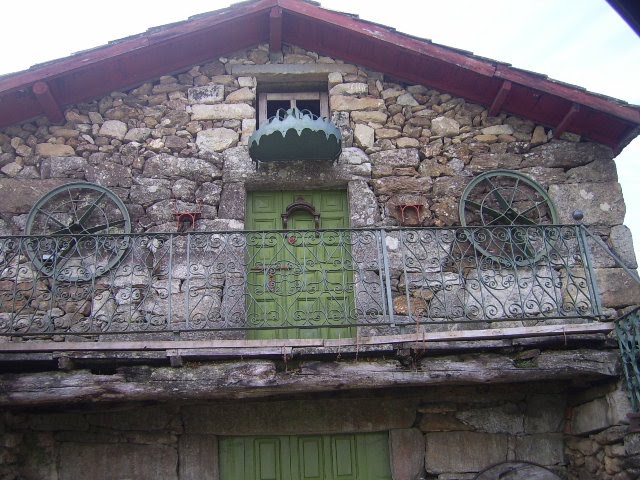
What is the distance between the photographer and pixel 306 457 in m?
6.01

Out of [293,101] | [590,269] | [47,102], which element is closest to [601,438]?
[590,269]

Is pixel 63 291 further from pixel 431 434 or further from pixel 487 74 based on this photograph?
pixel 487 74

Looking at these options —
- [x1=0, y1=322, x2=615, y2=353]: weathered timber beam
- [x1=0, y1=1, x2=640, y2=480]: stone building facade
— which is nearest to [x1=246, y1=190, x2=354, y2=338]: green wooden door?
[x1=0, y1=1, x2=640, y2=480]: stone building facade

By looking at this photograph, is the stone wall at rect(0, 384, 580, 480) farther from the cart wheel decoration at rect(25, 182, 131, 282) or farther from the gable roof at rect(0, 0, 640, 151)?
the gable roof at rect(0, 0, 640, 151)

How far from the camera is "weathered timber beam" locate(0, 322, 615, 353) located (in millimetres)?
5258

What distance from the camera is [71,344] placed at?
529cm

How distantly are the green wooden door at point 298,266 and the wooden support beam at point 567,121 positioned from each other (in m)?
2.47

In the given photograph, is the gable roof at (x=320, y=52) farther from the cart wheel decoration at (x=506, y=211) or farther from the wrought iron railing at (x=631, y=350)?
A: the wrought iron railing at (x=631, y=350)

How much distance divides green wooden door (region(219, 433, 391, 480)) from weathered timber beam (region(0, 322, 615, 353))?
4.05 feet

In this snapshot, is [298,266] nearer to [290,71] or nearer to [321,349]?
[321,349]

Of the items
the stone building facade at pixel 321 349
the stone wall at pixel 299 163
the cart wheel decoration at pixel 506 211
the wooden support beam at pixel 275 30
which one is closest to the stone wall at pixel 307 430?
the stone building facade at pixel 321 349

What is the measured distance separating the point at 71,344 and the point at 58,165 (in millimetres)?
2502

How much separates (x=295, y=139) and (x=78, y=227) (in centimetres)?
240

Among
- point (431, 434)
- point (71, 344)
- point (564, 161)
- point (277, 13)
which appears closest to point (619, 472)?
point (431, 434)
